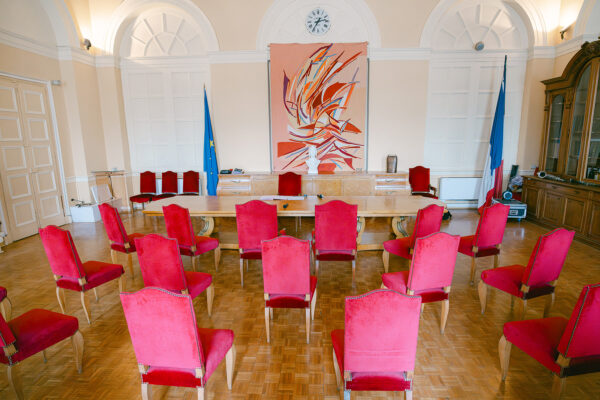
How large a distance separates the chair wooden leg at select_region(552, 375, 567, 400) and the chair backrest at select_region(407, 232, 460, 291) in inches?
37.2

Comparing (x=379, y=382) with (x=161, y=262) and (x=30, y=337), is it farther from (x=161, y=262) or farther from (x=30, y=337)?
(x=30, y=337)

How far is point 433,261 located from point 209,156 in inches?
226

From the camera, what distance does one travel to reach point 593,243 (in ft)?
16.4

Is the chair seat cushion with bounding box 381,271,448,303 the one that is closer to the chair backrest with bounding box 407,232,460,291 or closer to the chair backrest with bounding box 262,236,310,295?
the chair backrest with bounding box 407,232,460,291

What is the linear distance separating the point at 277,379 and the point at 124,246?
2540mm

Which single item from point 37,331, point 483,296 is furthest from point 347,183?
point 37,331

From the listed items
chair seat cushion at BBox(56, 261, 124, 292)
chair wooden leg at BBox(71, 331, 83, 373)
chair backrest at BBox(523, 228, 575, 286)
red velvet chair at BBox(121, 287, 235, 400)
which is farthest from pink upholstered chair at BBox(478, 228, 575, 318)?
chair seat cushion at BBox(56, 261, 124, 292)

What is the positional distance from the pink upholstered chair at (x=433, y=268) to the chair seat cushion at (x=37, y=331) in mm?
2636

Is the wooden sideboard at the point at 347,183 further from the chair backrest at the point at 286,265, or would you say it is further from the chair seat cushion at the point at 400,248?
the chair backrest at the point at 286,265

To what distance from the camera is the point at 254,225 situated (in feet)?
11.9

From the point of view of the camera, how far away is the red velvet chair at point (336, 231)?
3.46 meters

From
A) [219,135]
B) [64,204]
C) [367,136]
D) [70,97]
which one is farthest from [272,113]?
[64,204]

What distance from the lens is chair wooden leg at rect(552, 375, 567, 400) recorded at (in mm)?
1908

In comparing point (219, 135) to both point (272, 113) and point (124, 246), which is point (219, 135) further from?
point (124, 246)
